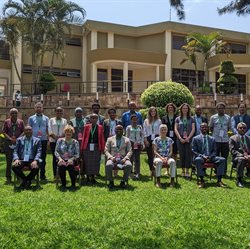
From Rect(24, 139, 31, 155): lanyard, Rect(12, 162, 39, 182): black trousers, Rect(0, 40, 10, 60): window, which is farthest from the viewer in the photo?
Rect(0, 40, 10, 60): window

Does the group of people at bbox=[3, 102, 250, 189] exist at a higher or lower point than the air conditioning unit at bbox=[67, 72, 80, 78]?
lower

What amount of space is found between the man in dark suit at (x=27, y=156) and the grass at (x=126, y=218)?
1.15 feet

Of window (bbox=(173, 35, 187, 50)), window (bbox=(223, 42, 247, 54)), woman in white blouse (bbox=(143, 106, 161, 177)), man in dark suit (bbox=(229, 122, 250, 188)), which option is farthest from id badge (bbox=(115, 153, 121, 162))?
window (bbox=(223, 42, 247, 54))

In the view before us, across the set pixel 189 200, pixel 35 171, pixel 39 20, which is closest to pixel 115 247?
pixel 189 200

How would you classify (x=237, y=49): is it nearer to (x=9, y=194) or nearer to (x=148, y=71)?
(x=148, y=71)

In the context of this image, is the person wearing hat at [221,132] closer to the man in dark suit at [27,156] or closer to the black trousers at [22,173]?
the man in dark suit at [27,156]

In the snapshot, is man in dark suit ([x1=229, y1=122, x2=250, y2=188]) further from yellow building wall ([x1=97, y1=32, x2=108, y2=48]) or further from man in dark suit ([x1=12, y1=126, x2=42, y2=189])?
yellow building wall ([x1=97, y1=32, x2=108, y2=48])

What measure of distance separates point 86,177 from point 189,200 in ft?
9.22

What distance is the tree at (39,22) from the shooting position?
2416 centimetres

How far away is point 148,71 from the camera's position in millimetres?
→ 30328

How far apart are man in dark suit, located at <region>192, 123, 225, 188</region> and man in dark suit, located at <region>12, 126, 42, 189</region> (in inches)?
131

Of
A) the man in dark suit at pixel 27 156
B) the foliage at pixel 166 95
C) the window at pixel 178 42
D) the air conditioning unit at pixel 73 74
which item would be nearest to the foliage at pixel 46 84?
the air conditioning unit at pixel 73 74

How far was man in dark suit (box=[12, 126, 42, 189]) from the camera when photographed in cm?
827

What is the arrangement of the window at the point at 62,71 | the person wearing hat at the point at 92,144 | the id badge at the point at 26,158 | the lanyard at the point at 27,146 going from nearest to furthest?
1. the id badge at the point at 26,158
2. the lanyard at the point at 27,146
3. the person wearing hat at the point at 92,144
4. the window at the point at 62,71
